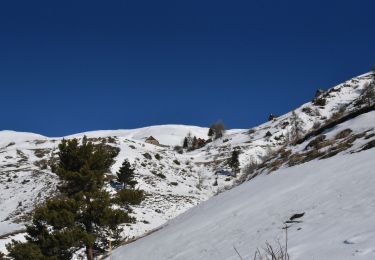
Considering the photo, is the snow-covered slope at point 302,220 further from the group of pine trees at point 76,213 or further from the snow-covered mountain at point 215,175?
the group of pine trees at point 76,213

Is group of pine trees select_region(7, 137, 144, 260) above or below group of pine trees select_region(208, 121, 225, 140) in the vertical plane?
below

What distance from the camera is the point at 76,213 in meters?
20.3

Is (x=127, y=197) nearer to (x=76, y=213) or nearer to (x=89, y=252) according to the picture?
(x=76, y=213)

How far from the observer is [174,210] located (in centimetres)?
5062

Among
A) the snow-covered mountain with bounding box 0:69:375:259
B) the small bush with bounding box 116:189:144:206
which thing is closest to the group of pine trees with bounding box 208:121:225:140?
the snow-covered mountain with bounding box 0:69:375:259

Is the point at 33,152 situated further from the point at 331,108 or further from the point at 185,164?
the point at 331,108

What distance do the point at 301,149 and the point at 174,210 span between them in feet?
86.3

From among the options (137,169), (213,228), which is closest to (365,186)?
(213,228)

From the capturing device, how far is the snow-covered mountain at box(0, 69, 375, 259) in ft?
52.6

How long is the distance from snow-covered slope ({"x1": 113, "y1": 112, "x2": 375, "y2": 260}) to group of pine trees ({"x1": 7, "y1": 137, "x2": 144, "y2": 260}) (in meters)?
1.93

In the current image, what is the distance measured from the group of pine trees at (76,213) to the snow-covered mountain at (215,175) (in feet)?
6.19

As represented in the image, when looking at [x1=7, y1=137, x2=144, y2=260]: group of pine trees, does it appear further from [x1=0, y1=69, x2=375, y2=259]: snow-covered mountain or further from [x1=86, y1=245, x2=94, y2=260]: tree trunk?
[x1=0, y1=69, x2=375, y2=259]: snow-covered mountain

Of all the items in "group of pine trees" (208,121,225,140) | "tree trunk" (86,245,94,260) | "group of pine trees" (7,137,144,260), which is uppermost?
"group of pine trees" (208,121,225,140)

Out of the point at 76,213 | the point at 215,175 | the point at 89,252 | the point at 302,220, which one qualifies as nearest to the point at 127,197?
the point at 76,213
